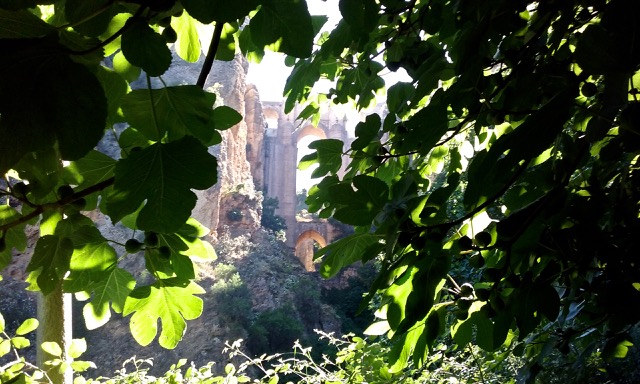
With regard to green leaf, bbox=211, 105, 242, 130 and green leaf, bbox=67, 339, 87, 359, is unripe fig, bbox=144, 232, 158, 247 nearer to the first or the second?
green leaf, bbox=211, 105, 242, 130

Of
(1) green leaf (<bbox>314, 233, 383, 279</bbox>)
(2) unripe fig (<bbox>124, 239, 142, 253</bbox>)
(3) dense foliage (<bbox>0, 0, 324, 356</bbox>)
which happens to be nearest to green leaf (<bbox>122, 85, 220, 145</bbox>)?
(3) dense foliage (<bbox>0, 0, 324, 356</bbox>)

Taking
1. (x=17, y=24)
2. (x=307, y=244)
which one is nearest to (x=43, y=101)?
(x=17, y=24)

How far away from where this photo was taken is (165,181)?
0.61 metres

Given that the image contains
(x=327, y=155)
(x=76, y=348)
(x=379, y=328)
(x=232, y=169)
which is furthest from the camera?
(x=232, y=169)

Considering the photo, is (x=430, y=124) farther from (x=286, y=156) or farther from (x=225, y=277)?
(x=286, y=156)

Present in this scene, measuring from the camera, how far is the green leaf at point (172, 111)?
71 cm

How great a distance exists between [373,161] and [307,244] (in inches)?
1096

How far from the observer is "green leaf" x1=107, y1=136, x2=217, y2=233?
0.61m

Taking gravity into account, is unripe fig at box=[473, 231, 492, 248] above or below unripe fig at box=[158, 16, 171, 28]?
below

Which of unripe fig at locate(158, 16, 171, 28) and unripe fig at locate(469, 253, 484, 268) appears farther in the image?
unripe fig at locate(469, 253, 484, 268)

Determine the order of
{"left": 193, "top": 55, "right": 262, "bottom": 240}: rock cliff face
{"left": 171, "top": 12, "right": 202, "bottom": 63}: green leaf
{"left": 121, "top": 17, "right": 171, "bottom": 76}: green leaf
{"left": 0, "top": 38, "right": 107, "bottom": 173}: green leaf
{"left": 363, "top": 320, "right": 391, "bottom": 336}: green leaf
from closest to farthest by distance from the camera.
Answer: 1. {"left": 0, "top": 38, "right": 107, "bottom": 173}: green leaf
2. {"left": 121, "top": 17, "right": 171, "bottom": 76}: green leaf
3. {"left": 171, "top": 12, "right": 202, "bottom": 63}: green leaf
4. {"left": 363, "top": 320, "right": 391, "bottom": 336}: green leaf
5. {"left": 193, "top": 55, "right": 262, "bottom": 240}: rock cliff face

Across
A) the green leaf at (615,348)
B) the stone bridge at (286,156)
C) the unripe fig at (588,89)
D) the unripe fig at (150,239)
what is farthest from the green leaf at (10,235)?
the stone bridge at (286,156)

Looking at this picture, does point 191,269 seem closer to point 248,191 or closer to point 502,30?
point 502,30

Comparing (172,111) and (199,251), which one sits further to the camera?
(199,251)
